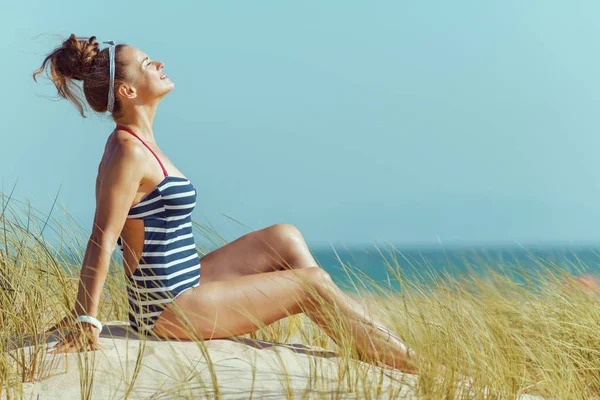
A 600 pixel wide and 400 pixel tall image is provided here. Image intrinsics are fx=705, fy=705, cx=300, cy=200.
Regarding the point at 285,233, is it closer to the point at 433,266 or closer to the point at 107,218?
the point at 433,266

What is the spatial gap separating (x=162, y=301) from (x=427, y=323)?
1.00 m

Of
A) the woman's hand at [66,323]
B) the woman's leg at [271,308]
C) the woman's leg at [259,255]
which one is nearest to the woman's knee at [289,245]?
the woman's leg at [259,255]

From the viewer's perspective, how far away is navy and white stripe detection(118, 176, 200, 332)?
2734 millimetres

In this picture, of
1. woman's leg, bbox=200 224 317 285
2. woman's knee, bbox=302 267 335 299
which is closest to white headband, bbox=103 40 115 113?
woman's leg, bbox=200 224 317 285

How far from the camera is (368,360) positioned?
261 cm

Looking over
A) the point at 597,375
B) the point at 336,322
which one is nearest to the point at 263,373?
the point at 336,322

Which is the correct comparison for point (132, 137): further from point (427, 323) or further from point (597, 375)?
point (597, 375)

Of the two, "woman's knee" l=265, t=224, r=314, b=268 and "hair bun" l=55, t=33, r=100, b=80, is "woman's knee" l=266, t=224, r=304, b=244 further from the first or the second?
"hair bun" l=55, t=33, r=100, b=80

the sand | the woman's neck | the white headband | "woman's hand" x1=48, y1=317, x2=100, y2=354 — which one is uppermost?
the white headband

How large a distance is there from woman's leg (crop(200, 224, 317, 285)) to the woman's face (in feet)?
2.43

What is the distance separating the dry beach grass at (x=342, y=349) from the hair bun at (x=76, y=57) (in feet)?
2.32

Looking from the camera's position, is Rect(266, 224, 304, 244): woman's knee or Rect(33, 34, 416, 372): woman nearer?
Rect(33, 34, 416, 372): woman

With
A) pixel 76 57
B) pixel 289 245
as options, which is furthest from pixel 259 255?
pixel 76 57

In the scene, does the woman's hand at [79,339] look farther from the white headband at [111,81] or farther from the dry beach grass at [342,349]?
the white headband at [111,81]
